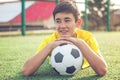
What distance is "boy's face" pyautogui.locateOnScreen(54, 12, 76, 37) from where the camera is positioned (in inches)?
92.2

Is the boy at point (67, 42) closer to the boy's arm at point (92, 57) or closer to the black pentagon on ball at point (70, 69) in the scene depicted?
the boy's arm at point (92, 57)

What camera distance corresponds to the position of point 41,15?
2436 centimetres

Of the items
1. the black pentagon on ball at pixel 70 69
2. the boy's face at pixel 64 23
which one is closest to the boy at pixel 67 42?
the boy's face at pixel 64 23

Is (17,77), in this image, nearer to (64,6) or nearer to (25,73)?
(25,73)

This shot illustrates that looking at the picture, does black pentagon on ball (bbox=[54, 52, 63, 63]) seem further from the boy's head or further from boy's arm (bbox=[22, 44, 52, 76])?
the boy's head

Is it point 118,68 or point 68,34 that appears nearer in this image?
point 68,34

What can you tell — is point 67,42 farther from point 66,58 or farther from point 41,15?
point 41,15

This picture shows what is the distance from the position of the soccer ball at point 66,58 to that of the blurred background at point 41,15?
980mm

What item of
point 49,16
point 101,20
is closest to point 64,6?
point 49,16

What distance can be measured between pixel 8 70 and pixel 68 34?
800 millimetres

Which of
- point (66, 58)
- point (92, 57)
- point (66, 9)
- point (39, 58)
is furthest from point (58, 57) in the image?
point (66, 9)

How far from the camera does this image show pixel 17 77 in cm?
238

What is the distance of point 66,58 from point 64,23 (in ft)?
1.00

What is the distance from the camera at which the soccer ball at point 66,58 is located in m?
2.27
